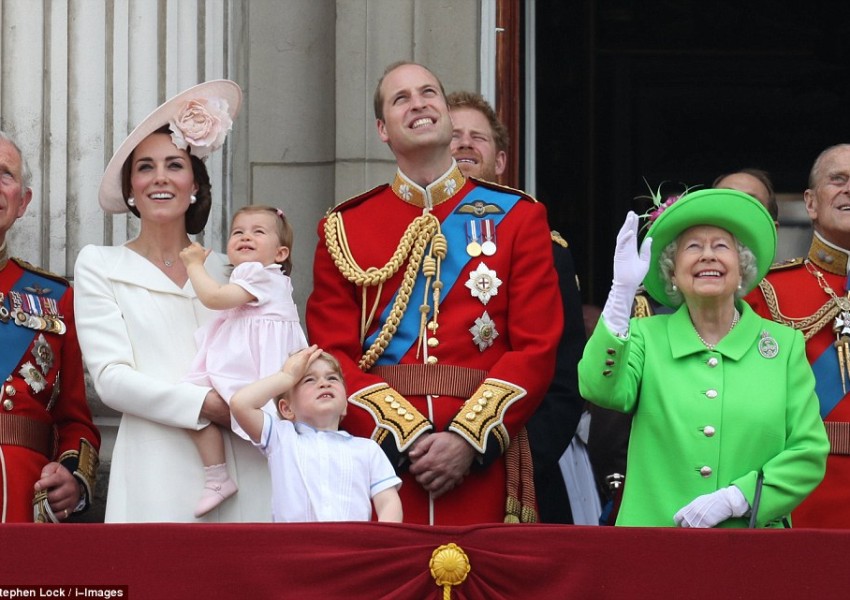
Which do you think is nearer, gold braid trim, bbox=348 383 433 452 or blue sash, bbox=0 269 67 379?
gold braid trim, bbox=348 383 433 452

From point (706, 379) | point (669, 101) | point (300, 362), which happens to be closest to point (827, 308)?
point (706, 379)

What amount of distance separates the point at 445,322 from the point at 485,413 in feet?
1.14

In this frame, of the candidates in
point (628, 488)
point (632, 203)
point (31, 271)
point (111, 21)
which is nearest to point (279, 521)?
point (628, 488)

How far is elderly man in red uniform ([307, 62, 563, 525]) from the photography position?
539 cm

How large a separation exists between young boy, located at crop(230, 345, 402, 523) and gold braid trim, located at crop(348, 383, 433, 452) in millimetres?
143

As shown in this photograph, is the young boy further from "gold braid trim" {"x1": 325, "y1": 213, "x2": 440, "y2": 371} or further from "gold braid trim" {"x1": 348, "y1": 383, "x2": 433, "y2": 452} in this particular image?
"gold braid trim" {"x1": 325, "y1": 213, "x2": 440, "y2": 371}

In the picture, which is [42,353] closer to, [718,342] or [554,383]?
[554,383]

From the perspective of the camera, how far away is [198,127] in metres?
5.84

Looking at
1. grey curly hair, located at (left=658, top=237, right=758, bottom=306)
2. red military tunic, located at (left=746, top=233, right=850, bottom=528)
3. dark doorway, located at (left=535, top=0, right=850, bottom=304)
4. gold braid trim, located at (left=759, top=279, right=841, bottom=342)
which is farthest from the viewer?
dark doorway, located at (left=535, top=0, right=850, bottom=304)

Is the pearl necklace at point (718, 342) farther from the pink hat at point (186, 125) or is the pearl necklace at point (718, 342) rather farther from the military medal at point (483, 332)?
the pink hat at point (186, 125)

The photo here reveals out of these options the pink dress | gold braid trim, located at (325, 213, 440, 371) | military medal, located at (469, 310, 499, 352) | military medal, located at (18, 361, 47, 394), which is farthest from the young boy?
military medal, located at (18, 361, 47, 394)

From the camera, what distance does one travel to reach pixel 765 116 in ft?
32.0

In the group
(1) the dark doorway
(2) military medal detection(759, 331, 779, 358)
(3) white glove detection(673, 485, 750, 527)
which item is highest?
(1) the dark doorway

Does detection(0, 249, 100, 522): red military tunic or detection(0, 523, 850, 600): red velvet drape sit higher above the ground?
detection(0, 249, 100, 522): red military tunic
